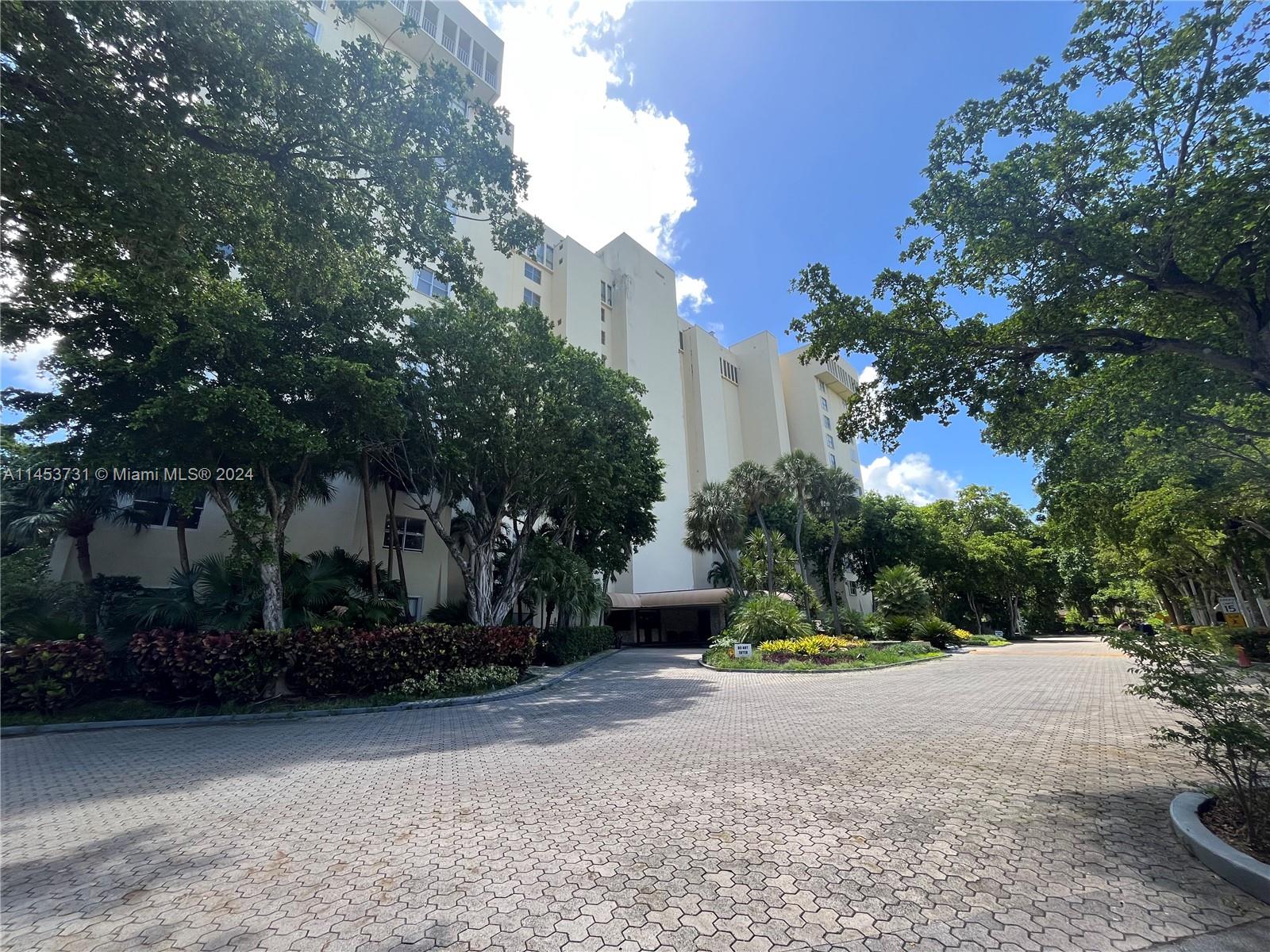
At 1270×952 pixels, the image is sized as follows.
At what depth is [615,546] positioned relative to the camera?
25109 millimetres

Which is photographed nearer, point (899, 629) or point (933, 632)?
point (933, 632)

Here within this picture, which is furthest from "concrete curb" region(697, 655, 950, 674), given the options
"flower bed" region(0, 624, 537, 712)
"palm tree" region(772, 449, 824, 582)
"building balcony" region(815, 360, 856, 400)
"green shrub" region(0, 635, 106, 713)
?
"building balcony" region(815, 360, 856, 400)

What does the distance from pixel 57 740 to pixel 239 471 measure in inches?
230

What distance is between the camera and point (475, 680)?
13453 millimetres

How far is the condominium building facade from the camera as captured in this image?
19109mm

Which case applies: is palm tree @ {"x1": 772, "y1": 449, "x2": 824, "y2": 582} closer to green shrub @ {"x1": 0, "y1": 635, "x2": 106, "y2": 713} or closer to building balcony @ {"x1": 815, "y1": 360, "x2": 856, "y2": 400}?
green shrub @ {"x1": 0, "y1": 635, "x2": 106, "y2": 713}

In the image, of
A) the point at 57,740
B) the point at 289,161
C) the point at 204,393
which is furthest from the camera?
the point at 204,393

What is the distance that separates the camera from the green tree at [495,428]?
15109 millimetres

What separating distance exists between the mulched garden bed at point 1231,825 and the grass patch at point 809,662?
13490 mm

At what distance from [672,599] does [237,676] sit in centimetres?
2768

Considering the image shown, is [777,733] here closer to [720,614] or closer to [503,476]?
[503,476]

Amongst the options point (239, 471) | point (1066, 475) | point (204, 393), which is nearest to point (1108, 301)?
point (1066, 475)

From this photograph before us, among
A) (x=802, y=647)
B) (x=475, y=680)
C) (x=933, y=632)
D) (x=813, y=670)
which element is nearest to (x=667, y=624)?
(x=933, y=632)

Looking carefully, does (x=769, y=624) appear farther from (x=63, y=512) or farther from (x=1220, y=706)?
(x=63, y=512)
